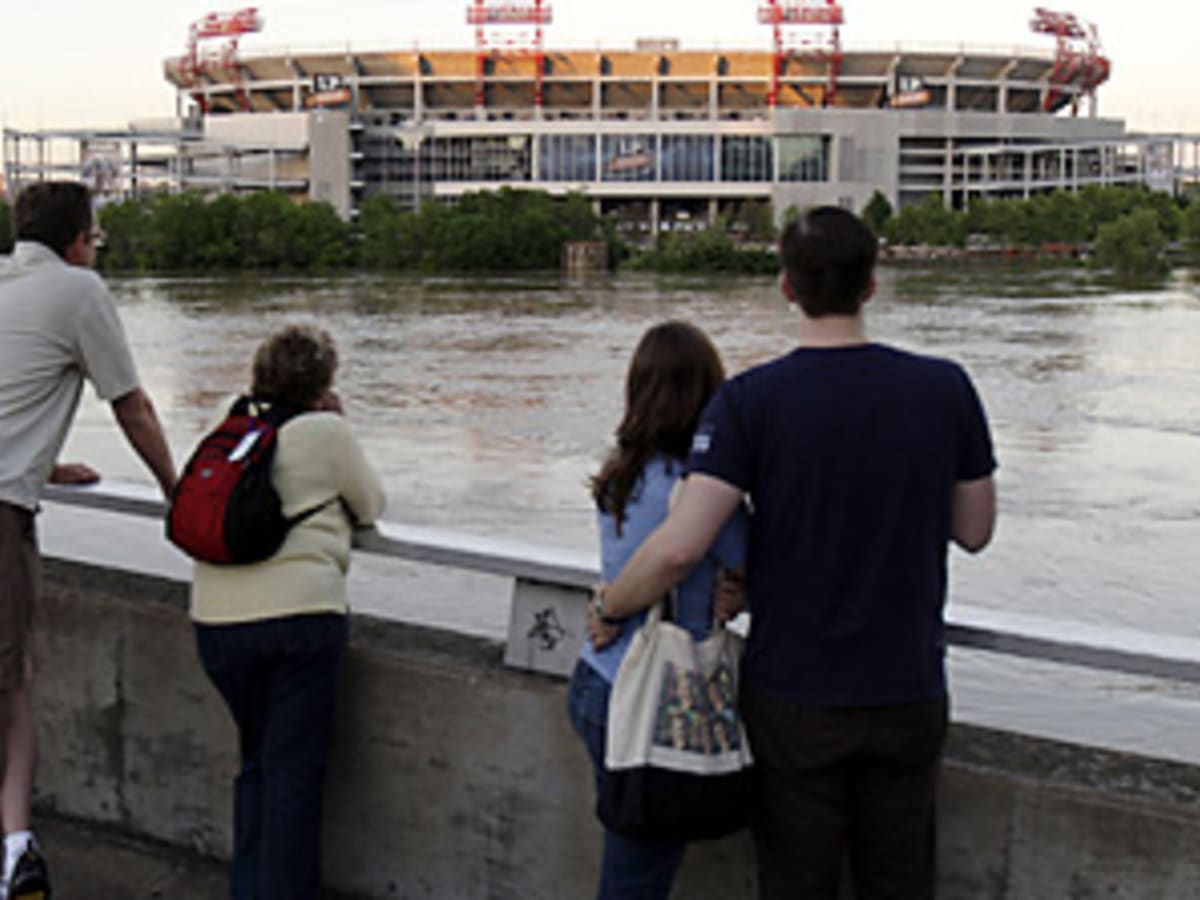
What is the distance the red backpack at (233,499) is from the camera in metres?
3.43

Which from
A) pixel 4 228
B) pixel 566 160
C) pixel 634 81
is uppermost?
pixel 634 81

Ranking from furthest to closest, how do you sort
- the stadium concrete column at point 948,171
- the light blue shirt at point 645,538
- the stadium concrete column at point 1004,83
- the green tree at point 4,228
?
the stadium concrete column at point 1004,83 → the stadium concrete column at point 948,171 → the green tree at point 4,228 → the light blue shirt at point 645,538

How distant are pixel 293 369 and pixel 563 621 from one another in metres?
0.89

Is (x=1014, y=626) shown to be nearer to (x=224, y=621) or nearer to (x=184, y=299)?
(x=224, y=621)

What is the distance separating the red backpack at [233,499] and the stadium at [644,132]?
377 feet

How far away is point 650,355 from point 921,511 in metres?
0.62

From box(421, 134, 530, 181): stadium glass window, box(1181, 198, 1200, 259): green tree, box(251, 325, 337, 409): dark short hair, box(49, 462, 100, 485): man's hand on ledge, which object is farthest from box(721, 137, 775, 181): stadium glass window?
box(251, 325, 337, 409): dark short hair

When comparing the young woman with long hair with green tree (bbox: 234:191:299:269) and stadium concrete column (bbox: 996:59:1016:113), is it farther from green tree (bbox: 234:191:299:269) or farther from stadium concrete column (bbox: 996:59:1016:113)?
stadium concrete column (bbox: 996:59:1016:113)

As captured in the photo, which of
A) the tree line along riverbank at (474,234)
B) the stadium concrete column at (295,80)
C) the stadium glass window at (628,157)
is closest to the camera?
the tree line along riverbank at (474,234)

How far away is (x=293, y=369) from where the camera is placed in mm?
3584

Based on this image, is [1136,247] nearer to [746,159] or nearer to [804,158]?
[804,158]

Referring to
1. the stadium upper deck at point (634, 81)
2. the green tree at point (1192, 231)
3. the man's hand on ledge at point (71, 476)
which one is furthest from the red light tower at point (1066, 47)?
the man's hand on ledge at point (71, 476)

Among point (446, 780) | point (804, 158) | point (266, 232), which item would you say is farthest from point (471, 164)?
point (446, 780)

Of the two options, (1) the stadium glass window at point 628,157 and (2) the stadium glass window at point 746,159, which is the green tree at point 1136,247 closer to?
(2) the stadium glass window at point 746,159
